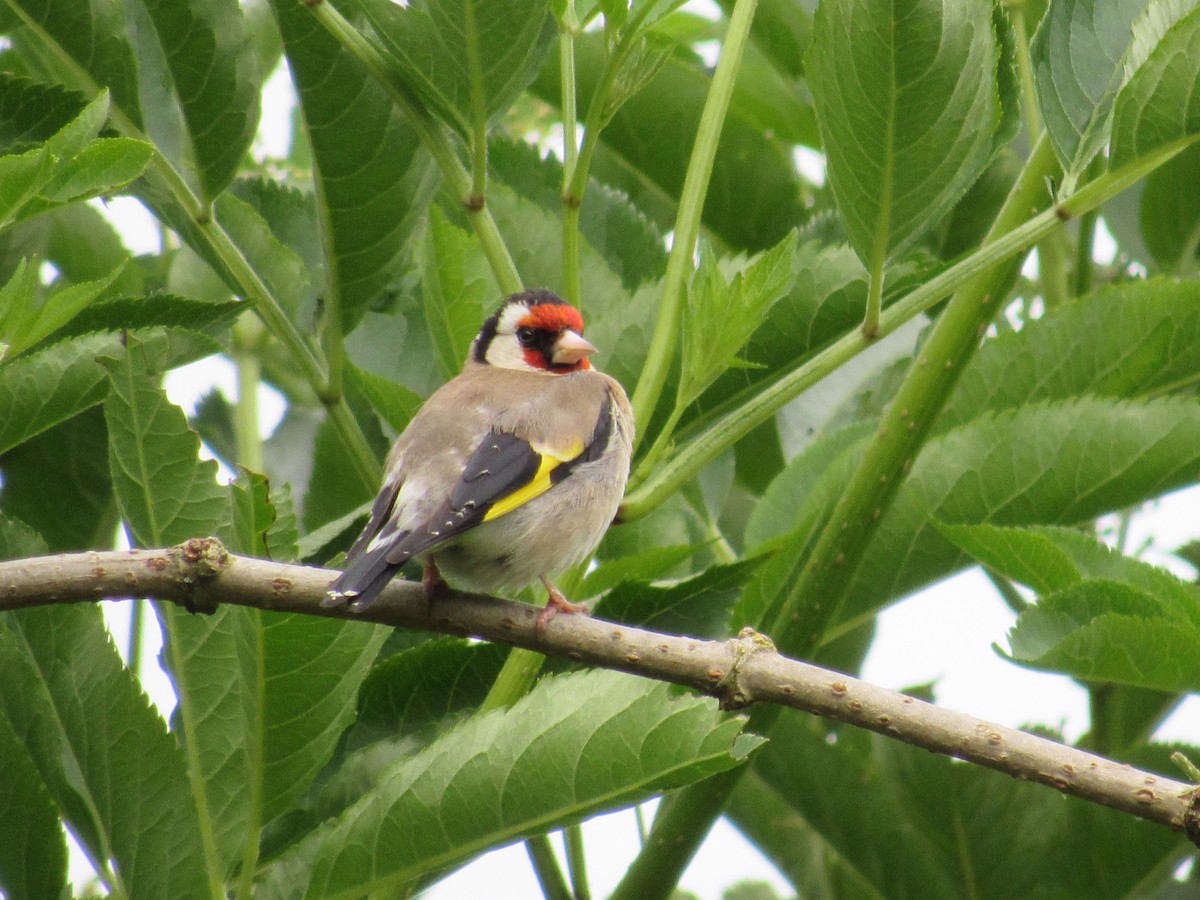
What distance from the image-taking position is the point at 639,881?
269 centimetres

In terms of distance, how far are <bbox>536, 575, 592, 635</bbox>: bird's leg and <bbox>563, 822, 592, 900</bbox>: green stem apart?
1.35 ft

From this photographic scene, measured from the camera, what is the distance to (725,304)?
2.52 meters

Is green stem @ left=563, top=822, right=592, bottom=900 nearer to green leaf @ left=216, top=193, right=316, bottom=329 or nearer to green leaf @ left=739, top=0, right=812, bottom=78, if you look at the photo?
green leaf @ left=216, top=193, right=316, bottom=329

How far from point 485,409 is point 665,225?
110cm

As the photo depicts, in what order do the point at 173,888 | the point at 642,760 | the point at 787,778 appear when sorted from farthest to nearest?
the point at 787,778, the point at 173,888, the point at 642,760

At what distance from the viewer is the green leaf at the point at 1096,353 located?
298 centimetres

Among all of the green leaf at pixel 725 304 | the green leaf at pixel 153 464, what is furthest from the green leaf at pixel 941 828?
the green leaf at pixel 153 464

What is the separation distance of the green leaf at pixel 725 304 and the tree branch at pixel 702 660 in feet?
1.66

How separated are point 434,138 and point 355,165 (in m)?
0.18

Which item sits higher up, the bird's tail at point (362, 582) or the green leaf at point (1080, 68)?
the green leaf at point (1080, 68)

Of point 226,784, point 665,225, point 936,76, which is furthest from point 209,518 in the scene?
point 665,225

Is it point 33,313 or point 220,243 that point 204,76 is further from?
point 33,313

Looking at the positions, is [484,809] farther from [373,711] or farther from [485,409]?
[485,409]

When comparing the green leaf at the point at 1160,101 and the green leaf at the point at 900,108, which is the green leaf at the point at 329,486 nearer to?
the green leaf at the point at 900,108
